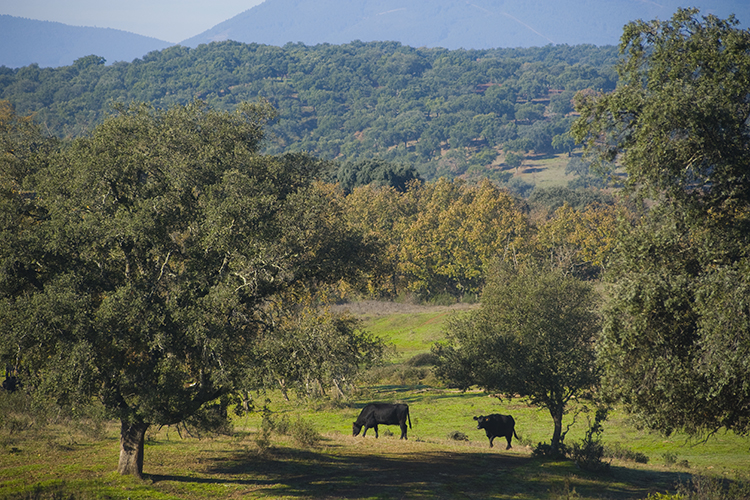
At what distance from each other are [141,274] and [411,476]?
11.7 meters

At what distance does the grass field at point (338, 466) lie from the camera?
62.6ft

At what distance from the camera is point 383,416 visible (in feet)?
104

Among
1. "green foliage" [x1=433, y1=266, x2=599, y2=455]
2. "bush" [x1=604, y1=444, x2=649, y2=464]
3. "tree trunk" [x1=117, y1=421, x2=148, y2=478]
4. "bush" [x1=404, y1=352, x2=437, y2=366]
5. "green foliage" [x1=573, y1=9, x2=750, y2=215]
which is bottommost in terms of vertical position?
"bush" [x1=604, y1=444, x2=649, y2=464]

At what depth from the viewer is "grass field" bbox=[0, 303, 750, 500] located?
19.1m

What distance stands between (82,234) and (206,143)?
6391 millimetres

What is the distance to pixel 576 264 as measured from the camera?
8538 centimetres

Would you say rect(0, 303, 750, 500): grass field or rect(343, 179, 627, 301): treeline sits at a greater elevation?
rect(343, 179, 627, 301): treeline

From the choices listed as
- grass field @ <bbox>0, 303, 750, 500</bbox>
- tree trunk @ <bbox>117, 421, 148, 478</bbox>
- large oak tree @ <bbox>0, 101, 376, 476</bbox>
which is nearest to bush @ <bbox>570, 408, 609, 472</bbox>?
grass field @ <bbox>0, 303, 750, 500</bbox>

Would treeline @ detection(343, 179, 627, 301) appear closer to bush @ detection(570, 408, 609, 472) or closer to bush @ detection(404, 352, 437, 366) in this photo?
bush @ detection(404, 352, 437, 366)

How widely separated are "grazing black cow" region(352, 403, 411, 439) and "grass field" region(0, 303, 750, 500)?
0.93 metres

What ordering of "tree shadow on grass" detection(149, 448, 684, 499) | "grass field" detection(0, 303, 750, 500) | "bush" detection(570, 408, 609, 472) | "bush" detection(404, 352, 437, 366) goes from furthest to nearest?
"bush" detection(404, 352, 437, 366), "bush" detection(570, 408, 609, 472), "tree shadow on grass" detection(149, 448, 684, 499), "grass field" detection(0, 303, 750, 500)

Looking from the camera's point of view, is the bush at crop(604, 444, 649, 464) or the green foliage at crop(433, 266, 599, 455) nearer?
the green foliage at crop(433, 266, 599, 455)

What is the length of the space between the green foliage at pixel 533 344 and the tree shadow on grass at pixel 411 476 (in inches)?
122

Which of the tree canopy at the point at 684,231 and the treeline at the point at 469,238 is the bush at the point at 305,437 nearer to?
the tree canopy at the point at 684,231
